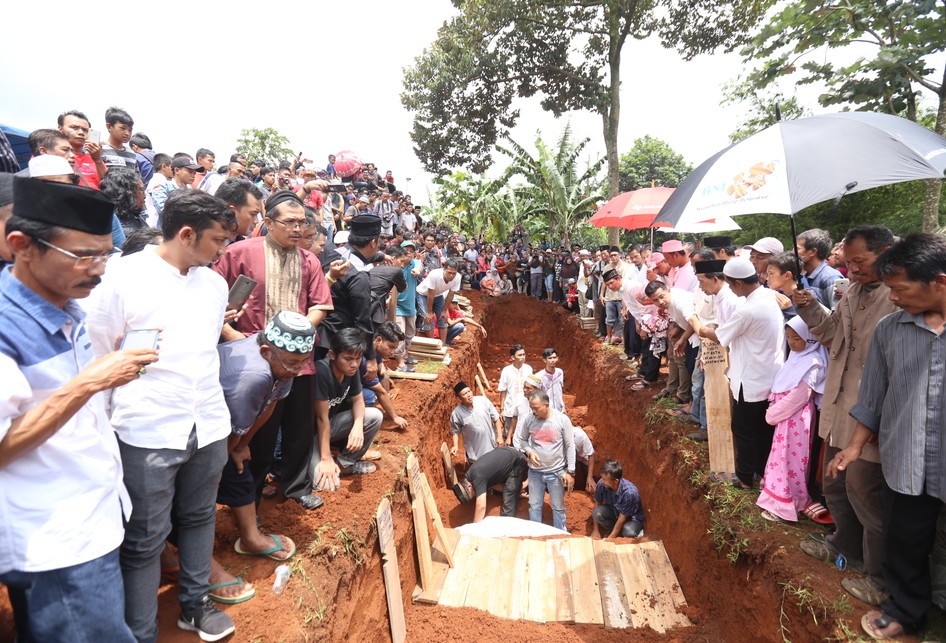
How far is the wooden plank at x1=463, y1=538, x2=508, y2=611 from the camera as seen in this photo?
4.51 m

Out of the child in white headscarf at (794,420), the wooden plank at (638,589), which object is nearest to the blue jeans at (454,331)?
the wooden plank at (638,589)

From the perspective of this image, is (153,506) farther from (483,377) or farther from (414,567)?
(483,377)

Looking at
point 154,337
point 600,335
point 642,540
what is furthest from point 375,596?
point 600,335

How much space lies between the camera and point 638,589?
4.73 metres

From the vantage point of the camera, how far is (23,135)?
747 centimetres

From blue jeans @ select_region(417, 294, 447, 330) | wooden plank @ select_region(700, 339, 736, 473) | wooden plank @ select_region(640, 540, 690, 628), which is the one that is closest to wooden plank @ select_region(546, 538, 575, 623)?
wooden plank @ select_region(640, 540, 690, 628)

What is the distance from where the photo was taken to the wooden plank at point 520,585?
14.5ft

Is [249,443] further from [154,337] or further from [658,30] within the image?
[658,30]

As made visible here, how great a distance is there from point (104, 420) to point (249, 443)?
1.40 metres

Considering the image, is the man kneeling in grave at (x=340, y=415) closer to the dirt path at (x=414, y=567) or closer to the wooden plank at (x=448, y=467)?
the dirt path at (x=414, y=567)

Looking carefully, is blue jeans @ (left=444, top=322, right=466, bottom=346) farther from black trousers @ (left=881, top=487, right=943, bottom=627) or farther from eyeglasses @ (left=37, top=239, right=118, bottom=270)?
eyeglasses @ (left=37, top=239, right=118, bottom=270)

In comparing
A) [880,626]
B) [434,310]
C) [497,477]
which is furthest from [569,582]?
[434,310]

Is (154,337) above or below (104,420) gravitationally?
above

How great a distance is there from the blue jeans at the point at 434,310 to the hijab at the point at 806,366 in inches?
239
